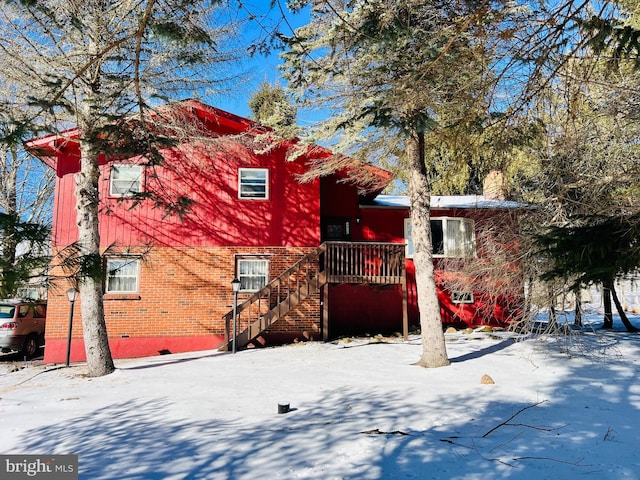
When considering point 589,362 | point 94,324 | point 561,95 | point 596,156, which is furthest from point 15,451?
point 596,156

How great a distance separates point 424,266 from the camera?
844 centimetres

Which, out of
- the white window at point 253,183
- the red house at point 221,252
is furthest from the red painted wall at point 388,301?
the white window at point 253,183

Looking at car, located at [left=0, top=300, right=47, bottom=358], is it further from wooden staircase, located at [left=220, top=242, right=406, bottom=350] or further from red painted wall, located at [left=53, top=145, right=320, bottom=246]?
wooden staircase, located at [left=220, top=242, right=406, bottom=350]

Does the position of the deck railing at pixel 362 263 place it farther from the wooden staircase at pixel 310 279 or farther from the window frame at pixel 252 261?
the window frame at pixel 252 261

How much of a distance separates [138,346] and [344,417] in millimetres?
7874

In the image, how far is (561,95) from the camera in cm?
578

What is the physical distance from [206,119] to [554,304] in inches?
381

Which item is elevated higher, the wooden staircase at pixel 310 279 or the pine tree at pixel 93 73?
the pine tree at pixel 93 73

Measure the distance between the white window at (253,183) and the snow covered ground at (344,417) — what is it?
487 centimetres

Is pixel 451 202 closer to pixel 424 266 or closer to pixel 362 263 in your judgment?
pixel 362 263

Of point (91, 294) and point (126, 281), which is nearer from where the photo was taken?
point (91, 294)

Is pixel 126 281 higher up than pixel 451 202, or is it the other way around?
pixel 451 202

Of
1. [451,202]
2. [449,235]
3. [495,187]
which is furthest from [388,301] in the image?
[495,187]

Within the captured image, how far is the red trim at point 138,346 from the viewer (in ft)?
36.2
